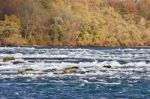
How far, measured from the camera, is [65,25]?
124m

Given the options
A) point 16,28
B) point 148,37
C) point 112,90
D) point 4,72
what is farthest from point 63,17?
point 112,90

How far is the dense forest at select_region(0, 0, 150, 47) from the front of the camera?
120 meters

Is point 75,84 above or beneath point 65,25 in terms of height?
above

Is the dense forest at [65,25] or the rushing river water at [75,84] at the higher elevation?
the rushing river water at [75,84]

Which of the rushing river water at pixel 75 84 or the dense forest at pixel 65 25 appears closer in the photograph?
the rushing river water at pixel 75 84

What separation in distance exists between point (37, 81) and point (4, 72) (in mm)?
6775

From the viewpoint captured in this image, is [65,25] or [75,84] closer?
[75,84]

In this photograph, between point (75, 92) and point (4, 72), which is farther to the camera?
point (4, 72)

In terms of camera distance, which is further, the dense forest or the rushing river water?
the dense forest

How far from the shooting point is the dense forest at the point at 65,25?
12025cm

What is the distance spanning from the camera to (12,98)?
→ 2856cm

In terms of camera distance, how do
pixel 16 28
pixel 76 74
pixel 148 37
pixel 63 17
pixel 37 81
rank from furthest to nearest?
1. pixel 148 37
2. pixel 63 17
3. pixel 16 28
4. pixel 76 74
5. pixel 37 81

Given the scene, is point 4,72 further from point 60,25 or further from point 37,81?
point 60,25

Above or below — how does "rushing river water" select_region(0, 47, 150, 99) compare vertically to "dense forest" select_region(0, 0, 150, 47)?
above
